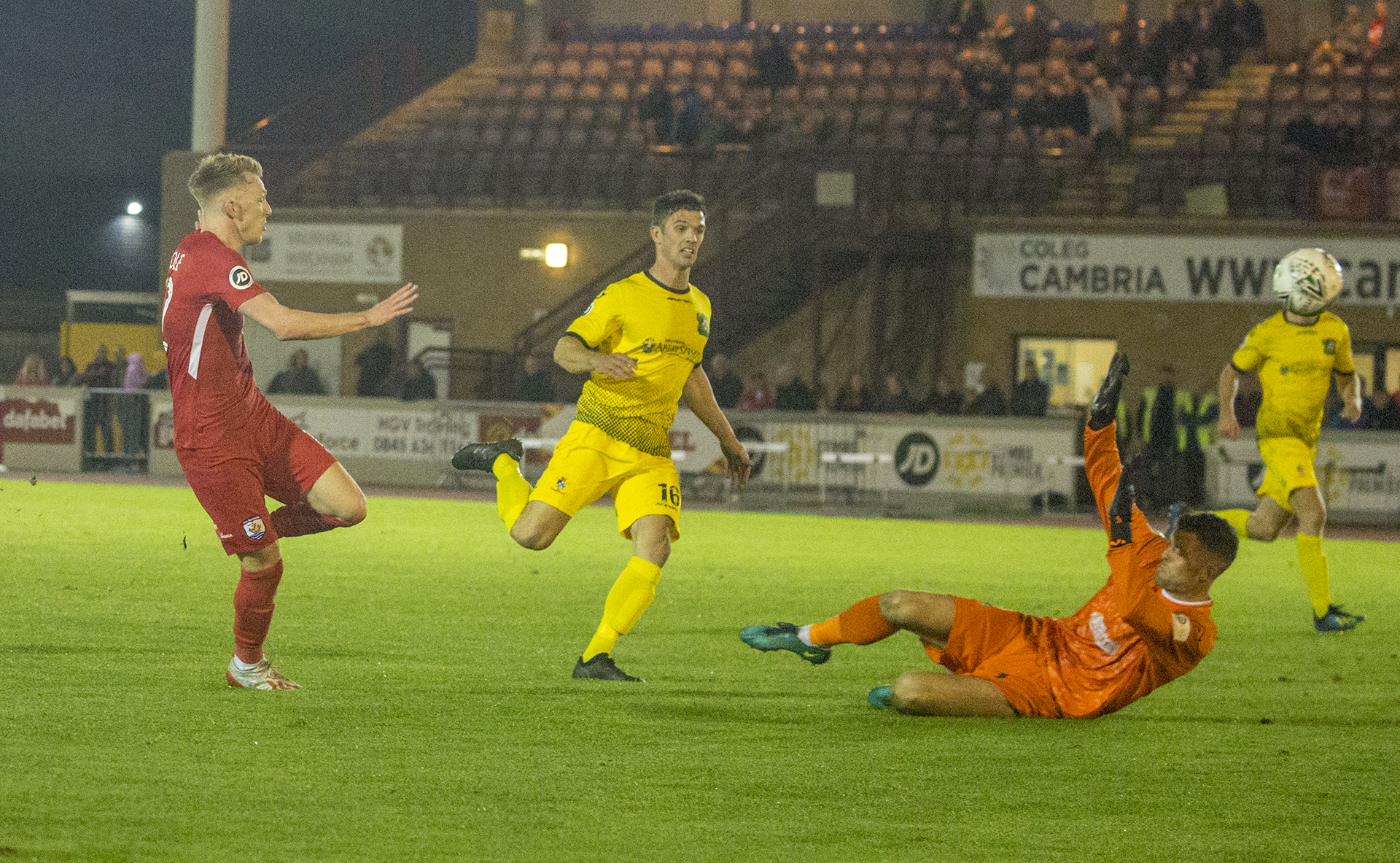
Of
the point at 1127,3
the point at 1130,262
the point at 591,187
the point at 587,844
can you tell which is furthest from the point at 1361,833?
the point at 1127,3

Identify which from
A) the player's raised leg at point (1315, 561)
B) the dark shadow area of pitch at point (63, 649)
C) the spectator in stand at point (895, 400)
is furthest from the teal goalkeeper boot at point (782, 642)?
the spectator in stand at point (895, 400)

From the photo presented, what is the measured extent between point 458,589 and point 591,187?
1662 cm

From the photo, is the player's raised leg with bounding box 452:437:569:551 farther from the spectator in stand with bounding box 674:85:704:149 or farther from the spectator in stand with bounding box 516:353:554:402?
the spectator in stand with bounding box 674:85:704:149

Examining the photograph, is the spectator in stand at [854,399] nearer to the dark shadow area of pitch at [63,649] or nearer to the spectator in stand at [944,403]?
the spectator in stand at [944,403]

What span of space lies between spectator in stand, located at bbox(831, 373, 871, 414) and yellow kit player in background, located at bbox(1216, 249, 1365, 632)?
11392mm

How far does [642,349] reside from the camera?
683 centimetres

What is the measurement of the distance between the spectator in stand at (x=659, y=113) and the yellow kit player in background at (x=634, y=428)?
18.9m

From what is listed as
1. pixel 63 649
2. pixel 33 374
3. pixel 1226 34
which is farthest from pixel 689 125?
pixel 63 649

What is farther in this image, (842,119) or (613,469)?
(842,119)

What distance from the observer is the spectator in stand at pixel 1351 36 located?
2680 centimetres

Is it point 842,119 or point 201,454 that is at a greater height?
point 842,119

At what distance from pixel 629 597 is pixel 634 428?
748 mm

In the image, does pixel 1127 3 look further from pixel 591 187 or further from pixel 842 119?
pixel 591 187

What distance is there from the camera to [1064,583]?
1194 cm
